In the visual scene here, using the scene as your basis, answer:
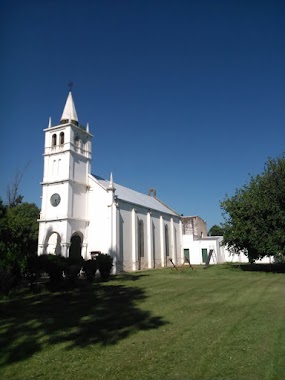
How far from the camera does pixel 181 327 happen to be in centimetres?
743

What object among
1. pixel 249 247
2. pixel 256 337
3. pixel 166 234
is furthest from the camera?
pixel 166 234

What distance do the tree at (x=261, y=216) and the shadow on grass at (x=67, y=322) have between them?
43.7ft

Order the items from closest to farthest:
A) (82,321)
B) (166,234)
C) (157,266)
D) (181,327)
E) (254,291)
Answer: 1. (181,327)
2. (82,321)
3. (254,291)
4. (157,266)
5. (166,234)

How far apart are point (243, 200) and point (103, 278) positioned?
13.3 meters

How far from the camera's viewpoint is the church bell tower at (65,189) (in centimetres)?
3022

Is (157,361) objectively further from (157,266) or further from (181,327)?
(157,266)

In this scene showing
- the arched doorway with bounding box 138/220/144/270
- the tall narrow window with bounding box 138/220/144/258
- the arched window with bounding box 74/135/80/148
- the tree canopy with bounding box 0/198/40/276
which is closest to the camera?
the tree canopy with bounding box 0/198/40/276

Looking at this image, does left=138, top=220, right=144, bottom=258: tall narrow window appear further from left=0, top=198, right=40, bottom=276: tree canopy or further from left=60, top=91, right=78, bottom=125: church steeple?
left=0, top=198, right=40, bottom=276: tree canopy

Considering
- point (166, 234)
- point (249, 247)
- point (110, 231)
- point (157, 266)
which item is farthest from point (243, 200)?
point (166, 234)

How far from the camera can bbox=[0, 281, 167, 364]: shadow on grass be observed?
646cm

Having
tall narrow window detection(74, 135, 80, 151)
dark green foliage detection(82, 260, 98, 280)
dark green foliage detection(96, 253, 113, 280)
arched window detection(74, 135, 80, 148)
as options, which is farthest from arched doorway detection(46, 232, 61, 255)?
dark green foliage detection(82, 260, 98, 280)

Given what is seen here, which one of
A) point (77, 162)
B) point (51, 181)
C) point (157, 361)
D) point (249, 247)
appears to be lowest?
point (157, 361)

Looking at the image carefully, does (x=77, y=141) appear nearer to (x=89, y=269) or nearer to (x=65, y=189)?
(x=65, y=189)

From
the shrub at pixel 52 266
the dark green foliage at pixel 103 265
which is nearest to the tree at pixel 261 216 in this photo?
the dark green foliage at pixel 103 265
